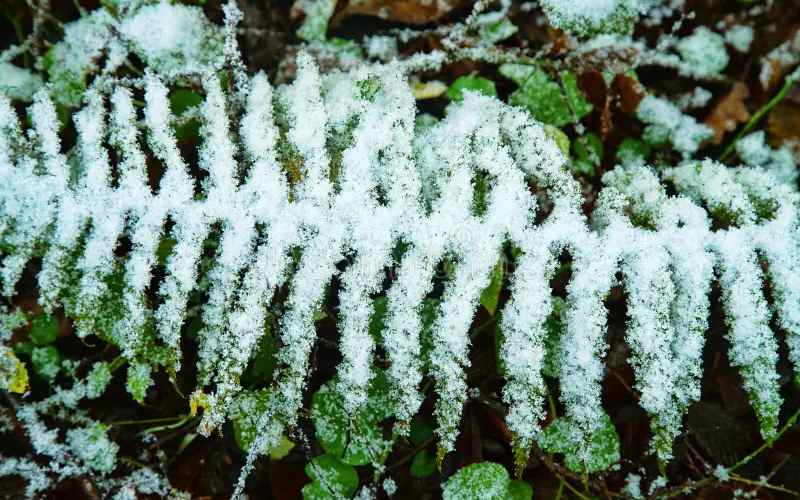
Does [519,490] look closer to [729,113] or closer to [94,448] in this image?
[94,448]

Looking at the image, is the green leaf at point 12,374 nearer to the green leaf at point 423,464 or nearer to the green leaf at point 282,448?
the green leaf at point 282,448

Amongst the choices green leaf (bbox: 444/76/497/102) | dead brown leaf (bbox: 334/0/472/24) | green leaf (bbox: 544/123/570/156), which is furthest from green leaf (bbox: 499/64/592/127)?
dead brown leaf (bbox: 334/0/472/24)

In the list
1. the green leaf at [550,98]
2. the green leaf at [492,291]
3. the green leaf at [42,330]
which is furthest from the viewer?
the green leaf at [550,98]

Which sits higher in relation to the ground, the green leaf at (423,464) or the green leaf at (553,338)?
the green leaf at (553,338)

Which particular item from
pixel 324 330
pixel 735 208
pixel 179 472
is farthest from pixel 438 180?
pixel 179 472

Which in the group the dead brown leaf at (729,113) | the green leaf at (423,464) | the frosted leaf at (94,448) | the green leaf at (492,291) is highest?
the dead brown leaf at (729,113)

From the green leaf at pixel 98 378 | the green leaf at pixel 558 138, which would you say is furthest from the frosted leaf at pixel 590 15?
the green leaf at pixel 98 378

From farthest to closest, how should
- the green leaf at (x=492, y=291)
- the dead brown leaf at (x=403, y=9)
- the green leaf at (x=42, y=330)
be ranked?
the dead brown leaf at (x=403, y=9)
the green leaf at (x=42, y=330)
the green leaf at (x=492, y=291)

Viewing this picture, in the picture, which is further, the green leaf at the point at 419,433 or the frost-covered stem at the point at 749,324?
the green leaf at the point at 419,433
